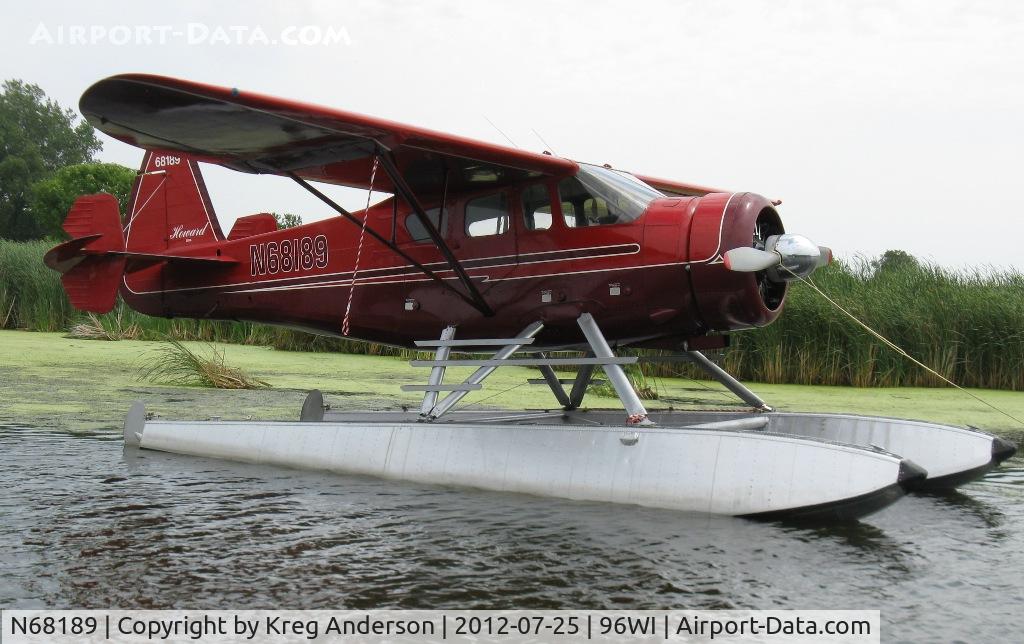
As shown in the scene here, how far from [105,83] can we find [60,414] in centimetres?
425

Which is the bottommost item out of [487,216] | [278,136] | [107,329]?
[107,329]

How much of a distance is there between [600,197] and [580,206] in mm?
192

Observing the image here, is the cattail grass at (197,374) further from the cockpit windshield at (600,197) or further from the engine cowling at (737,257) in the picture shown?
the engine cowling at (737,257)

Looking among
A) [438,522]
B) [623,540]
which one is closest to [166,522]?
[438,522]

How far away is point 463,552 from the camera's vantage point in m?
4.50

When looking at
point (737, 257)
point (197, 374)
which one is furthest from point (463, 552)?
point (197, 374)

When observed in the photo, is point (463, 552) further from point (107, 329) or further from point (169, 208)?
point (107, 329)

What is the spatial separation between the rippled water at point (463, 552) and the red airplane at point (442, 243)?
1.48m

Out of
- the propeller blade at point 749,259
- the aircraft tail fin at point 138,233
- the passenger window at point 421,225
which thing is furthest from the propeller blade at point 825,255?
the aircraft tail fin at point 138,233

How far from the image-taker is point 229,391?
1151 centimetres

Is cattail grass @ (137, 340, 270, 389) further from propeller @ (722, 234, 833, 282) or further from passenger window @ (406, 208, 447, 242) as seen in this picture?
propeller @ (722, 234, 833, 282)

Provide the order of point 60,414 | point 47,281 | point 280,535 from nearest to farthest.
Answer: point 280,535 → point 60,414 → point 47,281

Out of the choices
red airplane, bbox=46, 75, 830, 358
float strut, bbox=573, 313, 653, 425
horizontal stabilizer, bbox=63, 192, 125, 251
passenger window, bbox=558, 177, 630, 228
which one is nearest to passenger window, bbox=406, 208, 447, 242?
red airplane, bbox=46, 75, 830, 358

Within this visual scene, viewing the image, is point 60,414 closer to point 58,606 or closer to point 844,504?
point 58,606
